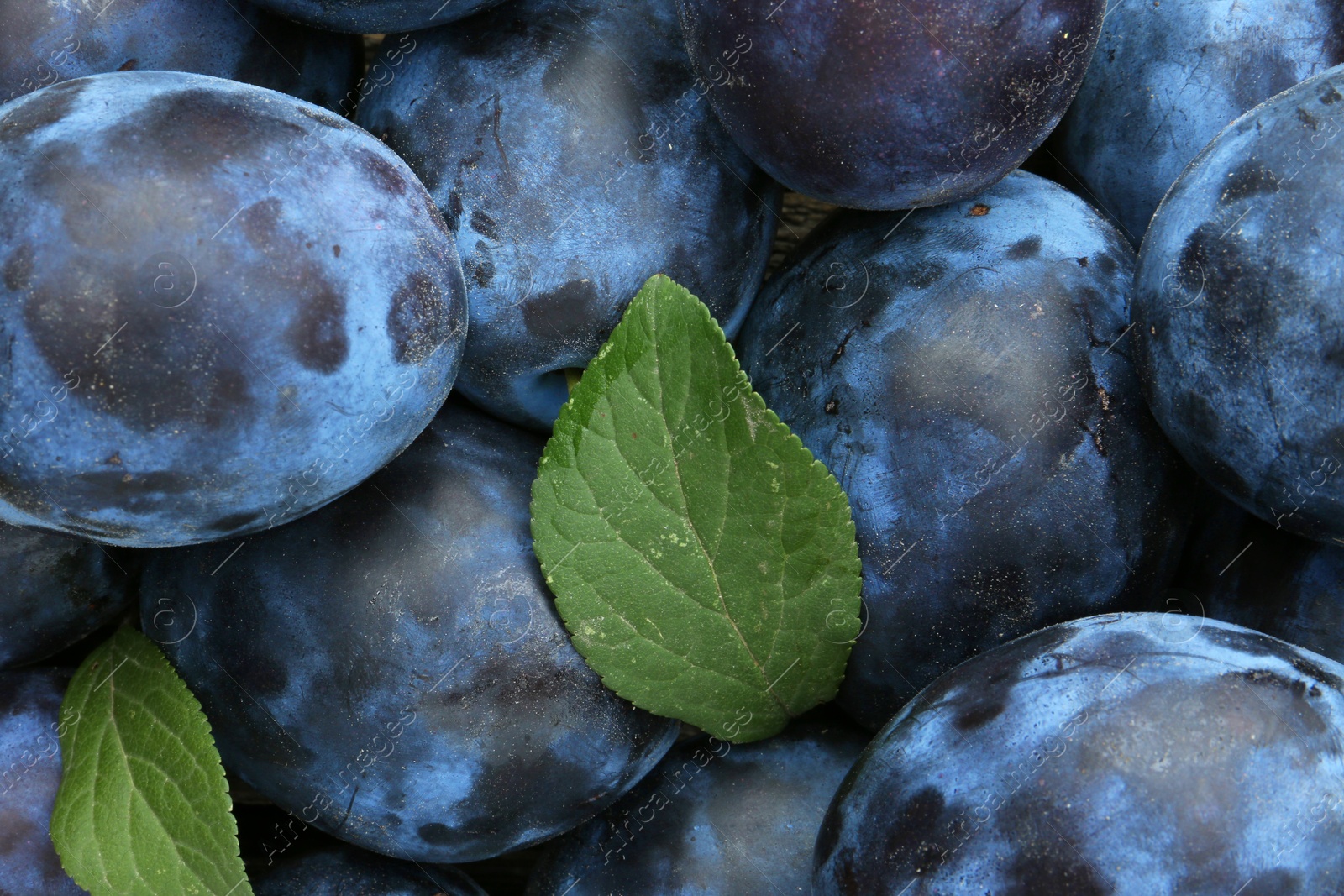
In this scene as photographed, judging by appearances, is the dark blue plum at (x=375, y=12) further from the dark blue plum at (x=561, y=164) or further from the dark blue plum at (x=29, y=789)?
the dark blue plum at (x=29, y=789)

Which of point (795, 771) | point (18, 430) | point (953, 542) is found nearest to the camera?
point (18, 430)

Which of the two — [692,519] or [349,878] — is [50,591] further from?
[692,519]

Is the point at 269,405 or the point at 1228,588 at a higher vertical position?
the point at 269,405

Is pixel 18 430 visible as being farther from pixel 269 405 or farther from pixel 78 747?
pixel 78 747

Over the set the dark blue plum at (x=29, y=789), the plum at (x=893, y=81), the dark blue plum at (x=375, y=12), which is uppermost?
the plum at (x=893, y=81)

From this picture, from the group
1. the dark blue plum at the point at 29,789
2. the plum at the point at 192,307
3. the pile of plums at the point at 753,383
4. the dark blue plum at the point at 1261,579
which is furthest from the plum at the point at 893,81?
the dark blue plum at the point at 29,789

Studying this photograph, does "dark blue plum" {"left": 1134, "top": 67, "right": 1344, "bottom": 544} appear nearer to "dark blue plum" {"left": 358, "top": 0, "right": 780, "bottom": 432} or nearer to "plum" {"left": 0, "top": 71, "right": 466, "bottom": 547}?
"dark blue plum" {"left": 358, "top": 0, "right": 780, "bottom": 432}

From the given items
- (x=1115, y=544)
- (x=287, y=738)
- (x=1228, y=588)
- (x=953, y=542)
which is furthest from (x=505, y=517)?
(x=1228, y=588)
